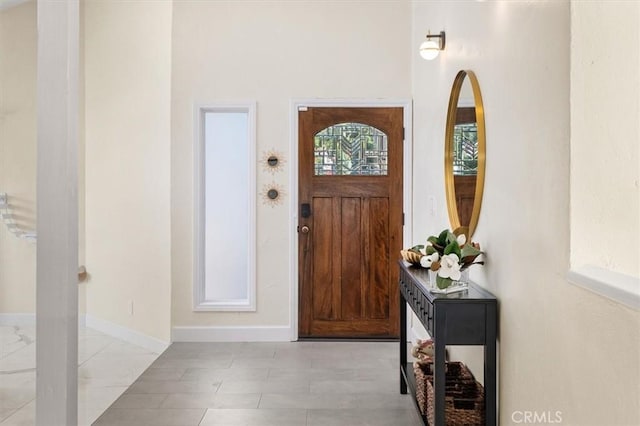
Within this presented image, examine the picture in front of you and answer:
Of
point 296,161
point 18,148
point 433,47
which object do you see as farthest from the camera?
point 18,148

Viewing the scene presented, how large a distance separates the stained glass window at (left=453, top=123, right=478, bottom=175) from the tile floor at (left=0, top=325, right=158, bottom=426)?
8.14 ft

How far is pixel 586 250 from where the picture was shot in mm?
1462

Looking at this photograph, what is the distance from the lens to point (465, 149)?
2.60 meters

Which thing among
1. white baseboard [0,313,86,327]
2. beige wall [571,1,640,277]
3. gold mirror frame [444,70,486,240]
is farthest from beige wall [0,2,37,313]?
beige wall [571,1,640,277]

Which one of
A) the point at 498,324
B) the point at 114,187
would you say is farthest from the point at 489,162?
the point at 114,187

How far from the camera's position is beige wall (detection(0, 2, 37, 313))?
4547mm

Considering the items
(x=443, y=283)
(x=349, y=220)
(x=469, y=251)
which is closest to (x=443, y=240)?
(x=469, y=251)

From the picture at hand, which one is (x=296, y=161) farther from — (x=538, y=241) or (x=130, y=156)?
(x=538, y=241)

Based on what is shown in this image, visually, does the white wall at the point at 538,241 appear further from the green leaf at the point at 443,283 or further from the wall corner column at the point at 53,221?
the wall corner column at the point at 53,221

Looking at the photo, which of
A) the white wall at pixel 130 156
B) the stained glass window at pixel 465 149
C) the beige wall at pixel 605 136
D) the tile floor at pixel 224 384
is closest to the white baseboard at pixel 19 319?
the tile floor at pixel 224 384

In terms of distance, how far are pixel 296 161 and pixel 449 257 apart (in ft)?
7.69

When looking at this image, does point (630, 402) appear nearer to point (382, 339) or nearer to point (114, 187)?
point (382, 339)

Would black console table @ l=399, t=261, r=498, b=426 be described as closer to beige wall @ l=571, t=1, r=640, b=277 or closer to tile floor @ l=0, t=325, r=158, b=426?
beige wall @ l=571, t=1, r=640, b=277

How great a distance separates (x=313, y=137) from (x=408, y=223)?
1.11 m
